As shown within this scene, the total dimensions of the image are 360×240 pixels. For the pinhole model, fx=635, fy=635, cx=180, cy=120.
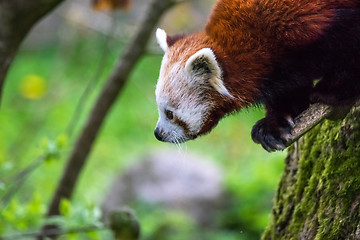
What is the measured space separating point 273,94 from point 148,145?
5.27 meters

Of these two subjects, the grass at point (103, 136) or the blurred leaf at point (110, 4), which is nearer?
the blurred leaf at point (110, 4)

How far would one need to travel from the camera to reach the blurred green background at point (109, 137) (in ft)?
17.7

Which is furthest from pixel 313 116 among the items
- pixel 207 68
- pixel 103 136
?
pixel 103 136

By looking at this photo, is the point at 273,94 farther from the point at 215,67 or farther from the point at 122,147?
the point at 122,147

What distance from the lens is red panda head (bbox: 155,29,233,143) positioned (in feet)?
7.52

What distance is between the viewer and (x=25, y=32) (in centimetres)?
268

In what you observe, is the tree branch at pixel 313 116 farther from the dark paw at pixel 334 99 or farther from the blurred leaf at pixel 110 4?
the blurred leaf at pixel 110 4

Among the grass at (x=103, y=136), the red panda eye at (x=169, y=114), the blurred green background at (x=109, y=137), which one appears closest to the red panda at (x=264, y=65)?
the red panda eye at (x=169, y=114)

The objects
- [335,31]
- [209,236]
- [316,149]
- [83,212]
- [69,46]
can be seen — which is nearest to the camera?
[335,31]

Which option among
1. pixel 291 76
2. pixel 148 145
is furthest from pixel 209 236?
pixel 291 76

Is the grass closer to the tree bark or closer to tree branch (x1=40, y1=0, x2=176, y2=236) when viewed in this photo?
tree branch (x1=40, y1=0, x2=176, y2=236)

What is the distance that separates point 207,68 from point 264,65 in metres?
0.20

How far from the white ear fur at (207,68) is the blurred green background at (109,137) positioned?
147cm

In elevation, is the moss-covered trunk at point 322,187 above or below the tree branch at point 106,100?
below
